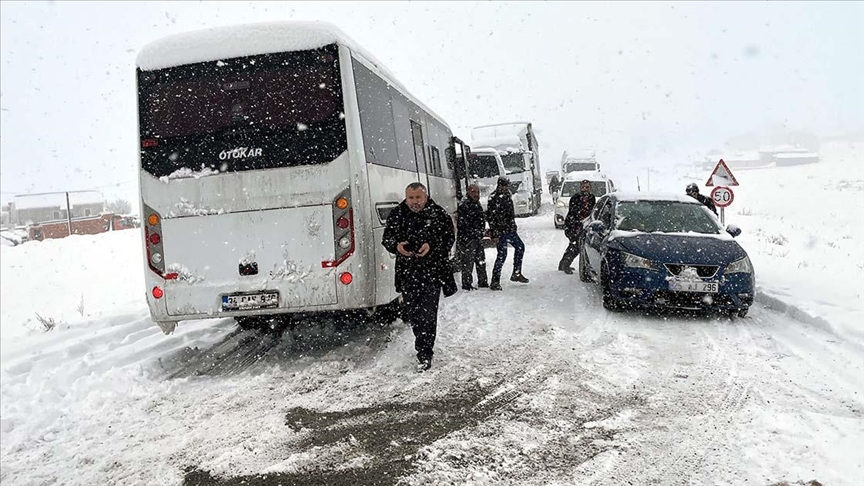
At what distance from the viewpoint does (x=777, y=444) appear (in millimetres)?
3623

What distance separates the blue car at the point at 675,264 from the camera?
22.2 ft

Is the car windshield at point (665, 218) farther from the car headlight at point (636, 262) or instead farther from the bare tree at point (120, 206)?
the bare tree at point (120, 206)

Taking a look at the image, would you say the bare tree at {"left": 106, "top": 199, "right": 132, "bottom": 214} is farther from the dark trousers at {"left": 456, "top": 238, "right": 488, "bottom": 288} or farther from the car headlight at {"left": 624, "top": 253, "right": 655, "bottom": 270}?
the car headlight at {"left": 624, "top": 253, "right": 655, "bottom": 270}

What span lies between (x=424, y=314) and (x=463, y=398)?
103 cm

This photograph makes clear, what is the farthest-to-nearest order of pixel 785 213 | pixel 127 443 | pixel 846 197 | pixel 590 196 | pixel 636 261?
pixel 846 197
pixel 785 213
pixel 590 196
pixel 636 261
pixel 127 443

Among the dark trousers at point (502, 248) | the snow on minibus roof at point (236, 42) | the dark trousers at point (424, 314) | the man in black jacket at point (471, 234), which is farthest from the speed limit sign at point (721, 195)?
the snow on minibus roof at point (236, 42)

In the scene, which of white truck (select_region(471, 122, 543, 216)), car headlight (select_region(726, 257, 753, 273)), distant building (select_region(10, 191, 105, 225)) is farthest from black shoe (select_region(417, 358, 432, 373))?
distant building (select_region(10, 191, 105, 225))

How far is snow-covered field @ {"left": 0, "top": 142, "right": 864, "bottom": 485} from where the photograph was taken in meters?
3.46

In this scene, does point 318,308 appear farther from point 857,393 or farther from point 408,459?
point 857,393

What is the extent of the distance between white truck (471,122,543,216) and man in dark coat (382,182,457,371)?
54.5 feet

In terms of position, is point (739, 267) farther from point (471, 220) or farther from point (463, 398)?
point (463, 398)

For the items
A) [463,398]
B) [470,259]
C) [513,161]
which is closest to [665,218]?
[470,259]

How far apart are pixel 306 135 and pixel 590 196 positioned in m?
7.01

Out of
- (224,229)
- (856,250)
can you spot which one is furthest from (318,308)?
(856,250)
